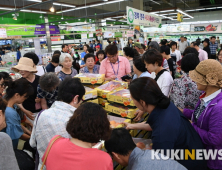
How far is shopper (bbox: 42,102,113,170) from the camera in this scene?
109 cm

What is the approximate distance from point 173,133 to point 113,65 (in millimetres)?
Result: 2457

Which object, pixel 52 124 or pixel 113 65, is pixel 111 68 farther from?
pixel 52 124

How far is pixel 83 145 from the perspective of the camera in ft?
3.82

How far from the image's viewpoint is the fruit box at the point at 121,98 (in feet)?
7.22

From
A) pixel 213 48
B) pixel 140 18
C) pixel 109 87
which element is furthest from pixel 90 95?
pixel 213 48

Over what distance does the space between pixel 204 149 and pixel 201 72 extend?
741 mm

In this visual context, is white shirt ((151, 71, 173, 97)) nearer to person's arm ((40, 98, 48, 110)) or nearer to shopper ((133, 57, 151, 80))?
shopper ((133, 57, 151, 80))

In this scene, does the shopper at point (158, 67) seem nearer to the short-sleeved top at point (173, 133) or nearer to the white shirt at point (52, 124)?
the short-sleeved top at point (173, 133)

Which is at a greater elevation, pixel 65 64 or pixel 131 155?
pixel 65 64

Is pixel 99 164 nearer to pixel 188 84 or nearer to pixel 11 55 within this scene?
pixel 188 84

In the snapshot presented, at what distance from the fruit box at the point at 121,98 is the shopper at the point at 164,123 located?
24.0 inches

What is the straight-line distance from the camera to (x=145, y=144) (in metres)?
1.90

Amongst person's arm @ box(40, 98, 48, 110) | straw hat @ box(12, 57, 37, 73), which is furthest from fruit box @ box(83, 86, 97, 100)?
straw hat @ box(12, 57, 37, 73)

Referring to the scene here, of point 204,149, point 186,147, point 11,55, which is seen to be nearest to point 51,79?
point 186,147
